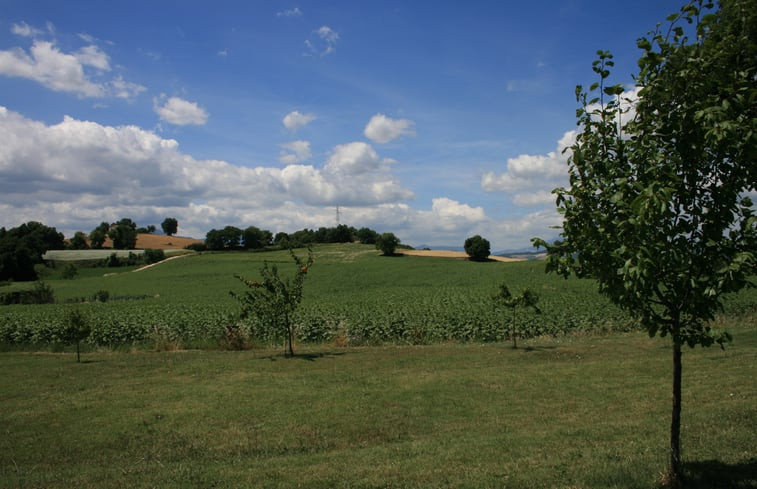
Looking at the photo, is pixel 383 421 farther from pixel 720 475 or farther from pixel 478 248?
pixel 478 248

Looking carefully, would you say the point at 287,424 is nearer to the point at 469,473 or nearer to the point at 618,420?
the point at 469,473

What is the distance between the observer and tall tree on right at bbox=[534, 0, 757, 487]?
17.0ft

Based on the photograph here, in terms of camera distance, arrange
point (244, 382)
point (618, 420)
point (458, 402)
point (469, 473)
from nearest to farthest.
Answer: point (469, 473)
point (618, 420)
point (458, 402)
point (244, 382)

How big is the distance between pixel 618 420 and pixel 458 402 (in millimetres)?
3959

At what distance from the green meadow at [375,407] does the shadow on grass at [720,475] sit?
0.11 feet

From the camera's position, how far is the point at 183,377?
17516 mm

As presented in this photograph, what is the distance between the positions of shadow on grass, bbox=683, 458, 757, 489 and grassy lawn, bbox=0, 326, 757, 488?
28 millimetres

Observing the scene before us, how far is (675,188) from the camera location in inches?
208

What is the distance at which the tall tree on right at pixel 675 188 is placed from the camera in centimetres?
519

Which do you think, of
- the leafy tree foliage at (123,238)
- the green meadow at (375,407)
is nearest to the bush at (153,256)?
the leafy tree foliage at (123,238)

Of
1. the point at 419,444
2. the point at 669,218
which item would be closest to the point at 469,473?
the point at 419,444

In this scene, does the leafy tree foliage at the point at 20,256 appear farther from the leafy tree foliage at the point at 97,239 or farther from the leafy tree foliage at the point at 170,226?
the leafy tree foliage at the point at 170,226

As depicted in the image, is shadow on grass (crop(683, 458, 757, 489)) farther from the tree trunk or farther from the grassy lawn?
the tree trunk

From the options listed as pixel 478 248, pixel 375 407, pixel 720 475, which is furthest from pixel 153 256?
pixel 720 475
